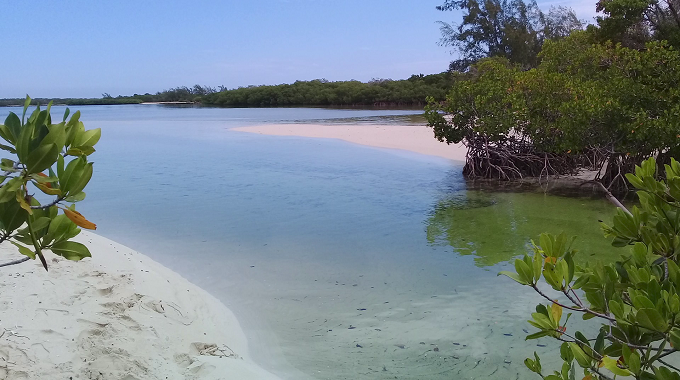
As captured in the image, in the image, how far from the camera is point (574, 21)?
98.9 ft

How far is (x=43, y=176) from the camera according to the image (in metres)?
1.18

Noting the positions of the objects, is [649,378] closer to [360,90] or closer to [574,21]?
[574,21]

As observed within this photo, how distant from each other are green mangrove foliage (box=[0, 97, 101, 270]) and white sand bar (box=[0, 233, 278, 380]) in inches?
51.3

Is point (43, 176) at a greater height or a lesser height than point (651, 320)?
greater

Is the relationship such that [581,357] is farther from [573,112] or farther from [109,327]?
[573,112]

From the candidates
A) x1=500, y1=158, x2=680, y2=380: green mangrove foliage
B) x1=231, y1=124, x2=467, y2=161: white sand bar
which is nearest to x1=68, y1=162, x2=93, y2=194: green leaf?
x1=500, y1=158, x2=680, y2=380: green mangrove foliage

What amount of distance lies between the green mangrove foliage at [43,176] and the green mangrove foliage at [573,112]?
21.0 feet

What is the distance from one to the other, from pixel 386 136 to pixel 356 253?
495 inches

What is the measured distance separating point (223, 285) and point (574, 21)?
3115 centimetres

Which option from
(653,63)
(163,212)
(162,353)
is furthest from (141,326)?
(653,63)

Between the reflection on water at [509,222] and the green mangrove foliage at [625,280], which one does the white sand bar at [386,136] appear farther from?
the green mangrove foliage at [625,280]

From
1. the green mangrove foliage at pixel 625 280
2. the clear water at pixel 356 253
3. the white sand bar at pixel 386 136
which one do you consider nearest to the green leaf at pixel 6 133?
the green mangrove foliage at pixel 625 280

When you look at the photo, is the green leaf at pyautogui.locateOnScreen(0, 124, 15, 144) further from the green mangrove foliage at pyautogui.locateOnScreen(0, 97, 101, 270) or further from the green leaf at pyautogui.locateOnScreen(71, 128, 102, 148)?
the green leaf at pyautogui.locateOnScreen(71, 128, 102, 148)

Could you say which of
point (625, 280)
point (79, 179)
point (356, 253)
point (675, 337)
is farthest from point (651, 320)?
point (356, 253)
